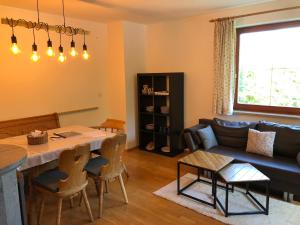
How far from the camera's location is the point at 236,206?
2.75 metres

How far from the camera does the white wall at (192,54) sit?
425 cm

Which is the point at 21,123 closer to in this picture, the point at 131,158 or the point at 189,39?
the point at 131,158

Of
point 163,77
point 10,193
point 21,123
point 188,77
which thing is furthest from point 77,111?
point 10,193

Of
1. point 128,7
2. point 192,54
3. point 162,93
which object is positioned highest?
point 128,7

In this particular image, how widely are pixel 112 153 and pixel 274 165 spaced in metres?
1.97

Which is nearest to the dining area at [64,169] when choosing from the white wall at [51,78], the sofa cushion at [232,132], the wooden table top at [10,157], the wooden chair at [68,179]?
the wooden chair at [68,179]

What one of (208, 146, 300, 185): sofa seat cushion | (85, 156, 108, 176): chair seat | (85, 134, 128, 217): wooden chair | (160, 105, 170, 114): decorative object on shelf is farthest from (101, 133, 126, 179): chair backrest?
(160, 105, 170, 114): decorative object on shelf

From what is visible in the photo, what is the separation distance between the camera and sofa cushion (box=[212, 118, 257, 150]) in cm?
364

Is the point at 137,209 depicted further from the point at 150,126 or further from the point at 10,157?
the point at 150,126

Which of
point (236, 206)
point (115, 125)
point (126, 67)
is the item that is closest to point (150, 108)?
point (126, 67)

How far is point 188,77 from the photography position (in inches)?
181

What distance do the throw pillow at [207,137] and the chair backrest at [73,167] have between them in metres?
1.87

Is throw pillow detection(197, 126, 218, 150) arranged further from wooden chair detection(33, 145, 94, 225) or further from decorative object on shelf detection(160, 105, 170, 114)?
wooden chair detection(33, 145, 94, 225)

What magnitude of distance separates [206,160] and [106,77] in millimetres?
2949
